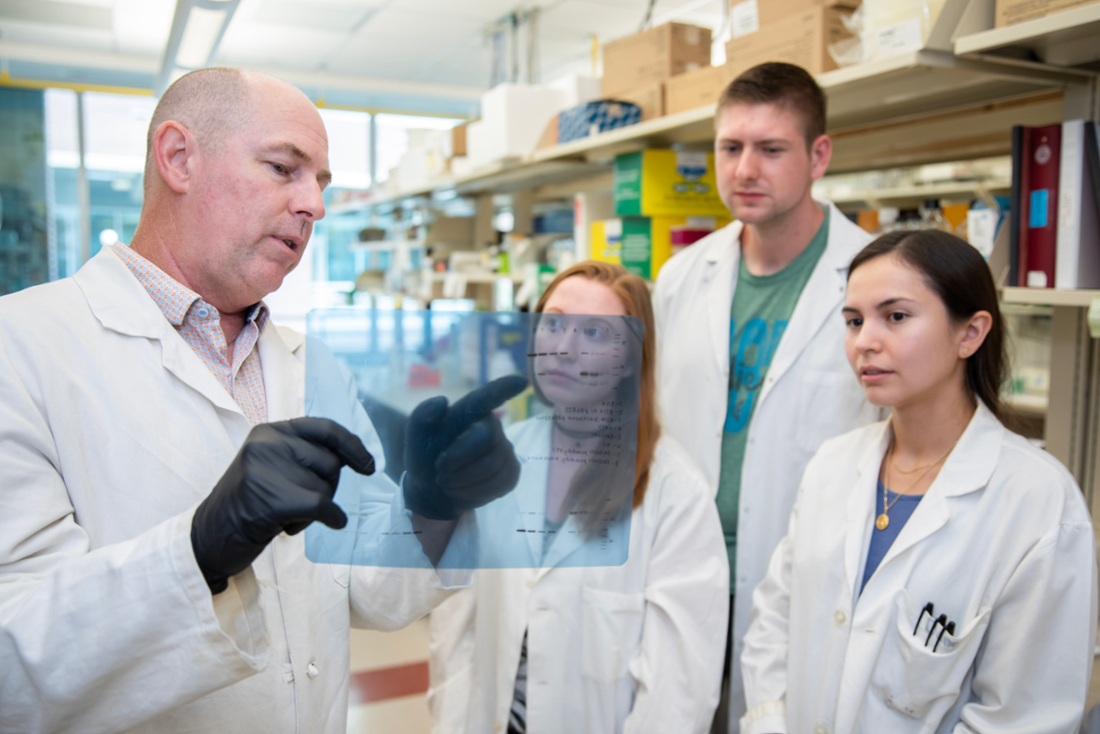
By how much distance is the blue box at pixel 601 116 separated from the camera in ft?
8.08

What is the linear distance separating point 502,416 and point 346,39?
5.89m

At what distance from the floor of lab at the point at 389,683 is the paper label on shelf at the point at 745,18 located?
2363 millimetres

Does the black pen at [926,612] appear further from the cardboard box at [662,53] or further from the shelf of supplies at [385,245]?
the shelf of supplies at [385,245]

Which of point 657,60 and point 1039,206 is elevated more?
point 657,60

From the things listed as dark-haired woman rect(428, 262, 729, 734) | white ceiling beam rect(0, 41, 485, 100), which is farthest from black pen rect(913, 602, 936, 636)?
white ceiling beam rect(0, 41, 485, 100)

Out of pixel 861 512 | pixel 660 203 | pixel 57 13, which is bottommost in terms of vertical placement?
pixel 861 512

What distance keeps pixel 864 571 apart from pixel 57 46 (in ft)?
24.0

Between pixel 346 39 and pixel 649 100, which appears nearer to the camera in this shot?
pixel 649 100

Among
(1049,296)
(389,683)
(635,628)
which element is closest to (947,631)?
(635,628)

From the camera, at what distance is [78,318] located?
2.98 ft

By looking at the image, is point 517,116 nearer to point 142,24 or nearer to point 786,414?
point 786,414

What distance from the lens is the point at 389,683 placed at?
2.95m

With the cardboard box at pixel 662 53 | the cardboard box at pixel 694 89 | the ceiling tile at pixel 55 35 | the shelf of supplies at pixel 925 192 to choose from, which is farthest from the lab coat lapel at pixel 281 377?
the ceiling tile at pixel 55 35

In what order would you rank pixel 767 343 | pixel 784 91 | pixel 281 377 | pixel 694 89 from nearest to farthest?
pixel 281 377 → pixel 784 91 → pixel 767 343 → pixel 694 89
